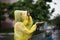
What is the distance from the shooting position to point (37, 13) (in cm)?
372

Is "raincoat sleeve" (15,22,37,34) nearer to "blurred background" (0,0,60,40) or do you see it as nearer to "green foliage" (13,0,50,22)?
"blurred background" (0,0,60,40)

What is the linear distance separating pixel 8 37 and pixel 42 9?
99 cm

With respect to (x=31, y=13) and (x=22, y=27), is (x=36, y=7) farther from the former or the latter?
(x=22, y=27)

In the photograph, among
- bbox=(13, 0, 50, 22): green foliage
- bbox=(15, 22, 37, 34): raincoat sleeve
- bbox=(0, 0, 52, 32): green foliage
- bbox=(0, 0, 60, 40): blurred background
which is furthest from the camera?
bbox=(13, 0, 50, 22): green foliage

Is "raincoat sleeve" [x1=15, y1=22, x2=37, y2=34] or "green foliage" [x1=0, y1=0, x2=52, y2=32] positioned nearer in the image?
"raincoat sleeve" [x1=15, y1=22, x2=37, y2=34]

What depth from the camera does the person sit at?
2234mm

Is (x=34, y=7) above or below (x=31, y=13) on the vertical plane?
above

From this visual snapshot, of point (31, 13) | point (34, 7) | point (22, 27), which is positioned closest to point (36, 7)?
point (34, 7)

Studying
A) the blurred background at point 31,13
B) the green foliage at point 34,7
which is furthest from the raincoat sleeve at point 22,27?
the green foliage at point 34,7

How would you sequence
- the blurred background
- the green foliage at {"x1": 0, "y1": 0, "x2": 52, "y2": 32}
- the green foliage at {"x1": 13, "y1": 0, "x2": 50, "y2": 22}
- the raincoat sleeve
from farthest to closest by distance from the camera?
the green foliage at {"x1": 13, "y1": 0, "x2": 50, "y2": 22}, the green foliage at {"x1": 0, "y1": 0, "x2": 52, "y2": 32}, the blurred background, the raincoat sleeve

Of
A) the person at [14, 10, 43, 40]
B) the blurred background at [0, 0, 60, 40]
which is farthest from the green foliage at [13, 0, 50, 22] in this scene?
the person at [14, 10, 43, 40]

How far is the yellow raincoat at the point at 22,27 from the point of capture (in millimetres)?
2234

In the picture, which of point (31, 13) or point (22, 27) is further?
point (31, 13)

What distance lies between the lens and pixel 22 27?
2242 mm
